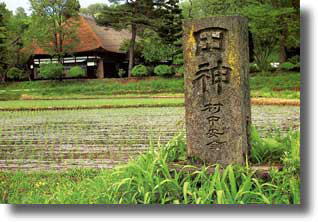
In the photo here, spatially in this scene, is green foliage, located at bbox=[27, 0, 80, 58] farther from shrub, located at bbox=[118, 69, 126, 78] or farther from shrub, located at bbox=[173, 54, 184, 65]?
shrub, located at bbox=[173, 54, 184, 65]

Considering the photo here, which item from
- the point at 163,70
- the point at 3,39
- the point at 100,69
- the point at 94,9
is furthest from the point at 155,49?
the point at 3,39

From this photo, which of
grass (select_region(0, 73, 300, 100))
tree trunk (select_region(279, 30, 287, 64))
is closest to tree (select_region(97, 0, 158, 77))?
grass (select_region(0, 73, 300, 100))

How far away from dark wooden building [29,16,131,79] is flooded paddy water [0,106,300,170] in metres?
0.70

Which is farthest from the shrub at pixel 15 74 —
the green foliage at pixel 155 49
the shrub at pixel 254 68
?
the shrub at pixel 254 68

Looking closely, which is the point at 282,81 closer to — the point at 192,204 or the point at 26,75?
the point at 192,204

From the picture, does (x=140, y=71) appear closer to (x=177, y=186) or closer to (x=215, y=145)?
(x=215, y=145)

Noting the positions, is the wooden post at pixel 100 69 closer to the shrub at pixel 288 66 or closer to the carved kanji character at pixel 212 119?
the carved kanji character at pixel 212 119

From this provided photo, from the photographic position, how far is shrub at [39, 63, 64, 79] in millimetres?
4191

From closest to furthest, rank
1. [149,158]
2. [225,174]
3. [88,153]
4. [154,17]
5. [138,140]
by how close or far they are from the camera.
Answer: [225,174] < [149,158] < [154,17] < [88,153] < [138,140]

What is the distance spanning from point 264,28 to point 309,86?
0.73 meters

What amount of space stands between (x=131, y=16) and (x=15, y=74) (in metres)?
1.06

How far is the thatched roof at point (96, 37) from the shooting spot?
4.19m

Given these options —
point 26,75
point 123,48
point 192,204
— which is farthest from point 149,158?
point 26,75

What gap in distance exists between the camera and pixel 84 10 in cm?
418
